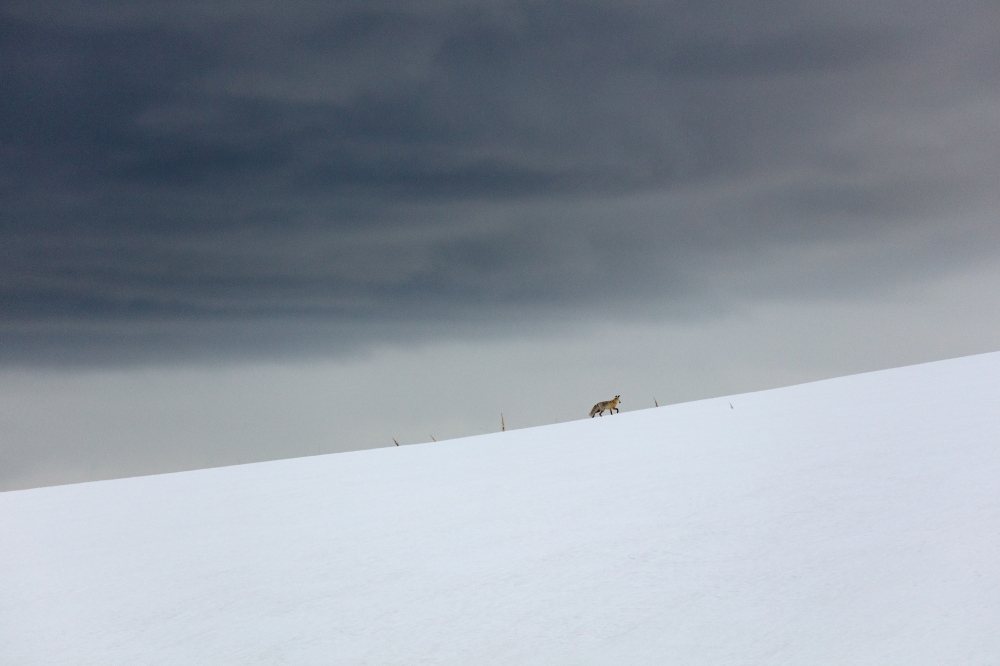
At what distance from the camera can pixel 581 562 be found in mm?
2904

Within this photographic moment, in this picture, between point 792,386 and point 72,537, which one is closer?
point 72,537

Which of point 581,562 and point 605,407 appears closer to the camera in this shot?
point 581,562

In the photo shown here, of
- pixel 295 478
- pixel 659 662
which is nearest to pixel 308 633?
pixel 659 662

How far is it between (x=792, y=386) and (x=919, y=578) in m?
7.57

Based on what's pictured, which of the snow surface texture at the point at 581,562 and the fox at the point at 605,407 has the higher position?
the fox at the point at 605,407

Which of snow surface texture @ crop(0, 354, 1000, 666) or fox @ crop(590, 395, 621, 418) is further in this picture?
fox @ crop(590, 395, 621, 418)

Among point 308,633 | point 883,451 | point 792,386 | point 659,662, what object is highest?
point 792,386

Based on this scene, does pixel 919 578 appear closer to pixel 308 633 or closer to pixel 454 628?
pixel 454 628

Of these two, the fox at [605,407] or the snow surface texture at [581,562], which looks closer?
the snow surface texture at [581,562]

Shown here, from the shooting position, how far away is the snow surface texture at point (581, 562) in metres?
2.14

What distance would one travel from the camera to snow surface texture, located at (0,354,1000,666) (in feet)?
7.02

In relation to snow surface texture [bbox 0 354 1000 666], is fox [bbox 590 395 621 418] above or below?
above

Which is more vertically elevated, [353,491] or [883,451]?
[353,491]

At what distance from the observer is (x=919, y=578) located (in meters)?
2.25
